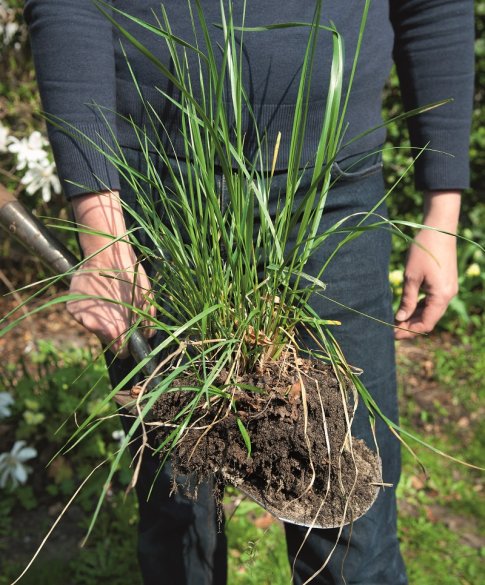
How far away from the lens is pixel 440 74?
148 centimetres

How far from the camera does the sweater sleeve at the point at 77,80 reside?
118 centimetres

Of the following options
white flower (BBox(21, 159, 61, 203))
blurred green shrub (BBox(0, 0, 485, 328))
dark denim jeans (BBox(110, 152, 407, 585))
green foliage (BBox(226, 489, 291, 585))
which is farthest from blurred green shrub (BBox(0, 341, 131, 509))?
blurred green shrub (BBox(0, 0, 485, 328))

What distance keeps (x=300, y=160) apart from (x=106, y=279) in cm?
43

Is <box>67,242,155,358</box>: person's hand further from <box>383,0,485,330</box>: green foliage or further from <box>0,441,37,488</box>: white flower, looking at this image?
<box>383,0,485,330</box>: green foliage

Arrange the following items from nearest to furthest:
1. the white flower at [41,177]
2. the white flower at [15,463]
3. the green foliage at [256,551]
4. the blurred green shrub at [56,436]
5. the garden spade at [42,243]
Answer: the garden spade at [42,243], the green foliage at [256,551], the white flower at [15,463], the blurred green shrub at [56,436], the white flower at [41,177]

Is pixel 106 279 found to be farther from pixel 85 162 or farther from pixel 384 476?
pixel 384 476

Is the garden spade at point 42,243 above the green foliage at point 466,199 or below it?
above

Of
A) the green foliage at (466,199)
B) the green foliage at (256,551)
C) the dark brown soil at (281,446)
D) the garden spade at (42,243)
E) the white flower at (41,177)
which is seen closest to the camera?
the dark brown soil at (281,446)

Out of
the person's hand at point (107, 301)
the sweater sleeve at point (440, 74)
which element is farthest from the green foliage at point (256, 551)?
the sweater sleeve at point (440, 74)

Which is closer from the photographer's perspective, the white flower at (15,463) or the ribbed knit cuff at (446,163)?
the ribbed knit cuff at (446,163)

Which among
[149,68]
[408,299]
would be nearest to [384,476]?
[408,299]

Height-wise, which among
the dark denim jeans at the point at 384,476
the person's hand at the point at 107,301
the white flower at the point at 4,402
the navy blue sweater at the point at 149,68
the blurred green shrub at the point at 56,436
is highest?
the navy blue sweater at the point at 149,68

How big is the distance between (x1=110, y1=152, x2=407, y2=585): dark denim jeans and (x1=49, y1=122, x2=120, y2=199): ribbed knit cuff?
10cm

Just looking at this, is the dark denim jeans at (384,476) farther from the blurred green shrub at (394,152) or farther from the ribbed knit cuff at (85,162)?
the blurred green shrub at (394,152)
